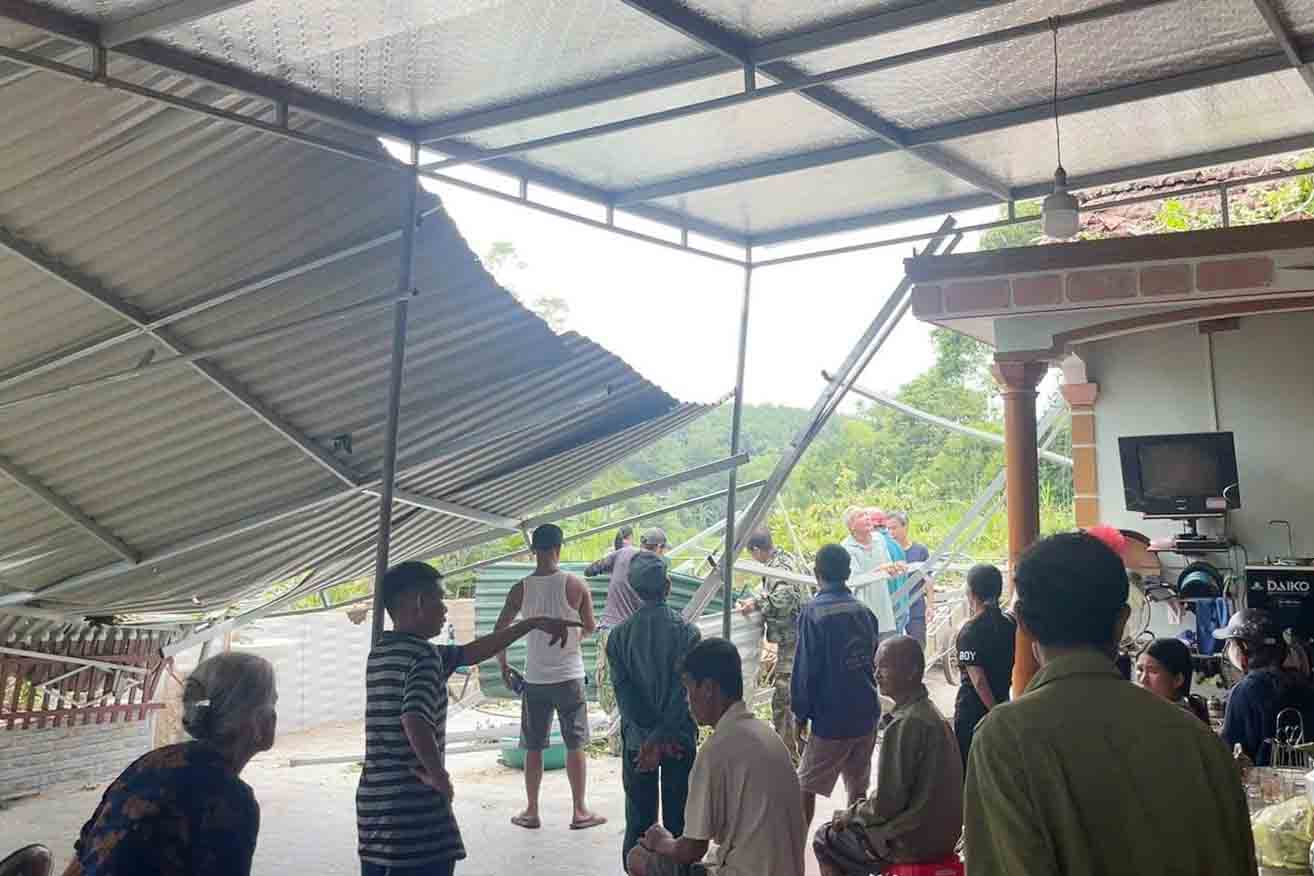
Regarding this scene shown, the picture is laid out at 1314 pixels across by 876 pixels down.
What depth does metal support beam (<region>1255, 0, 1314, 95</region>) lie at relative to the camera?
4.28 metres

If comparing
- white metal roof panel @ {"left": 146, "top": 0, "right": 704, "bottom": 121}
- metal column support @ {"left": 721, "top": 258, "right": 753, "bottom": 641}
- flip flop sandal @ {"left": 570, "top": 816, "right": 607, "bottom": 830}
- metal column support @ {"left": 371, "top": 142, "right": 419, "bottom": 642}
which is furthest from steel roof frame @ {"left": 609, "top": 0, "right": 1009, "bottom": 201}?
flip flop sandal @ {"left": 570, "top": 816, "right": 607, "bottom": 830}

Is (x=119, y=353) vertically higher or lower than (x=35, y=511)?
higher

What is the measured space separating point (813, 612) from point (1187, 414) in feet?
12.7

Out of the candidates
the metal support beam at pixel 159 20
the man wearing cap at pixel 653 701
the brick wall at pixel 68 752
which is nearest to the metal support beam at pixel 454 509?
the man wearing cap at pixel 653 701

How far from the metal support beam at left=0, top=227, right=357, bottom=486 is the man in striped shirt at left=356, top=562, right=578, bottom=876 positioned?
1822 mm

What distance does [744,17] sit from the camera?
421 cm

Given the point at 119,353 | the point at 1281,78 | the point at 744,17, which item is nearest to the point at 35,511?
the point at 119,353

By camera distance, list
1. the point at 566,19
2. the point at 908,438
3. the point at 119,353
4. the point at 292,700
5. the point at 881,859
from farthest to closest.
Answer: the point at 908,438 → the point at 292,700 → the point at 119,353 → the point at 566,19 → the point at 881,859

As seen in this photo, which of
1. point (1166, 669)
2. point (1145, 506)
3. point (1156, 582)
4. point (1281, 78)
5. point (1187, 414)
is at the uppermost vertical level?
point (1281, 78)

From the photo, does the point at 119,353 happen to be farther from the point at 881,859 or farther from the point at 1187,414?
the point at 1187,414

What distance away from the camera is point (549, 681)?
21.2ft

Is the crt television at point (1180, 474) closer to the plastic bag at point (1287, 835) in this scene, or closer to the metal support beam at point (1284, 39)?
the metal support beam at point (1284, 39)

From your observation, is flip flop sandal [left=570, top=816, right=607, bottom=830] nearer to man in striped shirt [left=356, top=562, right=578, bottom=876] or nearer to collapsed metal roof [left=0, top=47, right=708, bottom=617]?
collapsed metal roof [left=0, top=47, right=708, bottom=617]

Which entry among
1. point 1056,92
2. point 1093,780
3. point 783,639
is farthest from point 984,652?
point 1093,780
